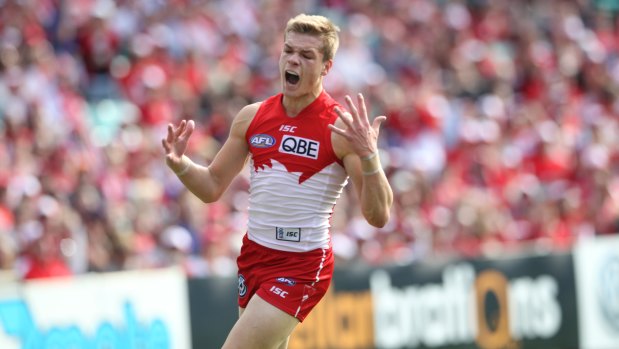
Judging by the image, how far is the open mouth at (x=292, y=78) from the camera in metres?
6.84

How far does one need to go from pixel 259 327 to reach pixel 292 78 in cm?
150

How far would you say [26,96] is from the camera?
1226 centimetres

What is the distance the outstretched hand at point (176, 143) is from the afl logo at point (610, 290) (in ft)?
29.9

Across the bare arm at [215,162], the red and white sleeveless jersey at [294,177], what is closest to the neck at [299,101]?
the red and white sleeveless jersey at [294,177]

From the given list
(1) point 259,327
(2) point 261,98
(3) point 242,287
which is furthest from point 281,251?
(2) point 261,98

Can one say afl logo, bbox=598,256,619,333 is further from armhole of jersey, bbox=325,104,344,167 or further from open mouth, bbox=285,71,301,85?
open mouth, bbox=285,71,301,85

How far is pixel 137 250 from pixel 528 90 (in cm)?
971

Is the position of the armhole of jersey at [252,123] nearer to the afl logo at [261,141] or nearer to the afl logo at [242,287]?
the afl logo at [261,141]

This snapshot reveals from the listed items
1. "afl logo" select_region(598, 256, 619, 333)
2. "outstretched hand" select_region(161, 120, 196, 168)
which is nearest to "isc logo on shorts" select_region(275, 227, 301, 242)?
"outstretched hand" select_region(161, 120, 196, 168)

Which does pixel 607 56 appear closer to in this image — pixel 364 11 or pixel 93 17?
pixel 364 11

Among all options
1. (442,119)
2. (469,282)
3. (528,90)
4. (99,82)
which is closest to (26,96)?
(99,82)

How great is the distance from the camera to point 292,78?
270 inches

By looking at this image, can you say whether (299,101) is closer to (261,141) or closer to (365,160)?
(261,141)

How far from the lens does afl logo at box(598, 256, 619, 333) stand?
1483 cm
